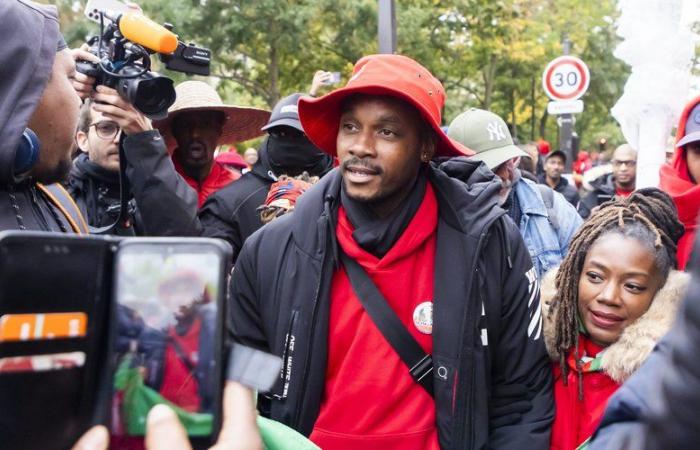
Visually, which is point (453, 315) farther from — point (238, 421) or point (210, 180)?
point (210, 180)

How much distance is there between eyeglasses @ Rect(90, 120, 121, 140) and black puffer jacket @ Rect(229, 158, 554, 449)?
144 centimetres

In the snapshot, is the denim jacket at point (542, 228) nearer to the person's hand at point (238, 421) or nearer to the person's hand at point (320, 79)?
the person's hand at point (320, 79)

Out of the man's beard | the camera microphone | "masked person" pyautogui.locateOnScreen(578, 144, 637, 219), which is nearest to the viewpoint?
the man's beard

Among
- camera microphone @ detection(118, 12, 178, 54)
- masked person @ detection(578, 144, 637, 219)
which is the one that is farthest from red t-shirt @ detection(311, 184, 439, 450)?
masked person @ detection(578, 144, 637, 219)

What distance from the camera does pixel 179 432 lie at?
39.9 inches

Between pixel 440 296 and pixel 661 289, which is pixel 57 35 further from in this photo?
pixel 661 289

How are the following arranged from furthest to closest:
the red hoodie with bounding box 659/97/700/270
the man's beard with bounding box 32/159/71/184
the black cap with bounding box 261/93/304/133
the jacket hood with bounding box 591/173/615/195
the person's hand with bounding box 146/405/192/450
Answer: the jacket hood with bounding box 591/173/615/195
the black cap with bounding box 261/93/304/133
the red hoodie with bounding box 659/97/700/270
the man's beard with bounding box 32/159/71/184
the person's hand with bounding box 146/405/192/450

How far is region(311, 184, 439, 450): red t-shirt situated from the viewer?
7.77 ft

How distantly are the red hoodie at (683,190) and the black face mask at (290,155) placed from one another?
6.50ft

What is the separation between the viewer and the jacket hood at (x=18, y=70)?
65.4 inches

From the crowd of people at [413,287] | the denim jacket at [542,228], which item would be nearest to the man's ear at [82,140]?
the crowd of people at [413,287]

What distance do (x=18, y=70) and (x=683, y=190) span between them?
2.62m

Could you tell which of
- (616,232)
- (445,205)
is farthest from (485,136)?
(445,205)

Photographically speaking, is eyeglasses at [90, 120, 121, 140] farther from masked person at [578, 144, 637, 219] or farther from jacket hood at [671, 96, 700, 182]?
masked person at [578, 144, 637, 219]
